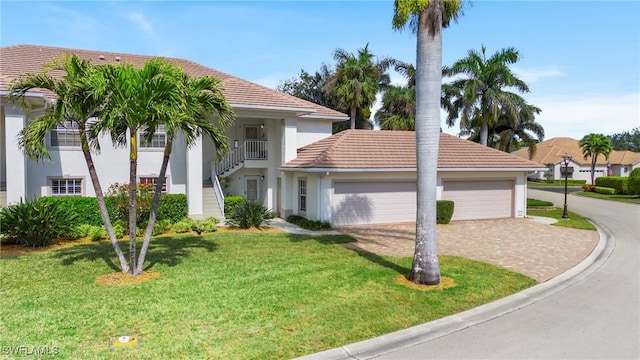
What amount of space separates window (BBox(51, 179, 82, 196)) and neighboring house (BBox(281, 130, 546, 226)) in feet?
28.5

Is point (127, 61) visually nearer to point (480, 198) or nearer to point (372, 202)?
point (372, 202)

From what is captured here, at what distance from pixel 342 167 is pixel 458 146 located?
763 centimetres

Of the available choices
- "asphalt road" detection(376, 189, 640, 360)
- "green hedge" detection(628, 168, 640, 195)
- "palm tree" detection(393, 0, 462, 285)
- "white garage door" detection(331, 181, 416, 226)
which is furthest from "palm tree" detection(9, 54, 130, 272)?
"green hedge" detection(628, 168, 640, 195)

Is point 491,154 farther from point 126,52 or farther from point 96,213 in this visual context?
point 126,52

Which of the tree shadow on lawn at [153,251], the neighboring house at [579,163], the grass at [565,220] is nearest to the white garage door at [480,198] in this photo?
the grass at [565,220]

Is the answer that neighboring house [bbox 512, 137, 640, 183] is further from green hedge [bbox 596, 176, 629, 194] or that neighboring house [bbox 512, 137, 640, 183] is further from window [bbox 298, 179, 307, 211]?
window [bbox 298, 179, 307, 211]

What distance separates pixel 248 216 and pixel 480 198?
11503 mm

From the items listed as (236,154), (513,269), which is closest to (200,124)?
(513,269)

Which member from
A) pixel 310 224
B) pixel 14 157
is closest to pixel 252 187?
pixel 310 224

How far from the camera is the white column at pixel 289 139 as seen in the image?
748 inches

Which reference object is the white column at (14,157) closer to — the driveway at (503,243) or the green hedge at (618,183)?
the driveway at (503,243)

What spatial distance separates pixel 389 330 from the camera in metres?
6.29

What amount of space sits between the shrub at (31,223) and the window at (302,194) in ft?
31.4

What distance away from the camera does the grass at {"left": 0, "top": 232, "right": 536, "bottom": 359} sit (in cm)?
561
